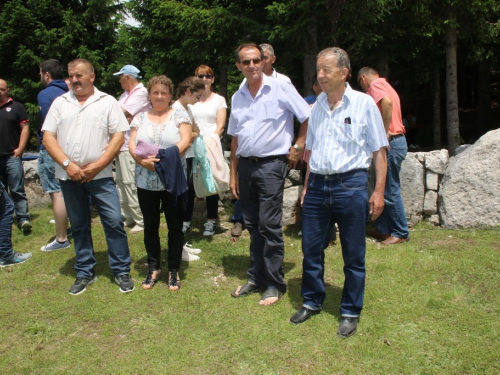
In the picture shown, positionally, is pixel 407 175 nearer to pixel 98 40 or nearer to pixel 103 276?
pixel 103 276

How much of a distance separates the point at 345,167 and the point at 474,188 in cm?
301

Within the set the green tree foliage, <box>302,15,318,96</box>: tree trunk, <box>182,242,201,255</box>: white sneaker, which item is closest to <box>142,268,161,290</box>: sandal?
<box>182,242,201,255</box>: white sneaker

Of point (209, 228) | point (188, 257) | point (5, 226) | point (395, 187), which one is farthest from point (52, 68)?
point (395, 187)

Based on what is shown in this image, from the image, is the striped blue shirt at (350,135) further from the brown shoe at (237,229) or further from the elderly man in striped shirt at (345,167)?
the brown shoe at (237,229)

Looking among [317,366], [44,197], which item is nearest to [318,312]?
[317,366]

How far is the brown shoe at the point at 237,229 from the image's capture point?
19.5 ft

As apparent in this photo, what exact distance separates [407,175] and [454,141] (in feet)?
14.6

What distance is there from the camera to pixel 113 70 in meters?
12.3

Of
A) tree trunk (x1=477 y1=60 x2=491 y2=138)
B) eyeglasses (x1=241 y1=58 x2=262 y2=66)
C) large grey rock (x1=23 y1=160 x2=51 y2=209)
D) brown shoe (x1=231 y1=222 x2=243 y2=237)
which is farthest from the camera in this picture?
tree trunk (x1=477 y1=60 x2=491 y2=138)

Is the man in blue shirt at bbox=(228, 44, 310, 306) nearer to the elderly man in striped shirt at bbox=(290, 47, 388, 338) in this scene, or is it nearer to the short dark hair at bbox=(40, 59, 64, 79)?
the elderly man in striped shirt at bbox=(290, 47, 388, 338)

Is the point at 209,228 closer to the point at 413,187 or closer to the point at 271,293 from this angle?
the point at 271,293

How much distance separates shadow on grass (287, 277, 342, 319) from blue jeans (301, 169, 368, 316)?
0.20 meters

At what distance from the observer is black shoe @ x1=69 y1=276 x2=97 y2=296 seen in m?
4.55

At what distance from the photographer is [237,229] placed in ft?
19.6
